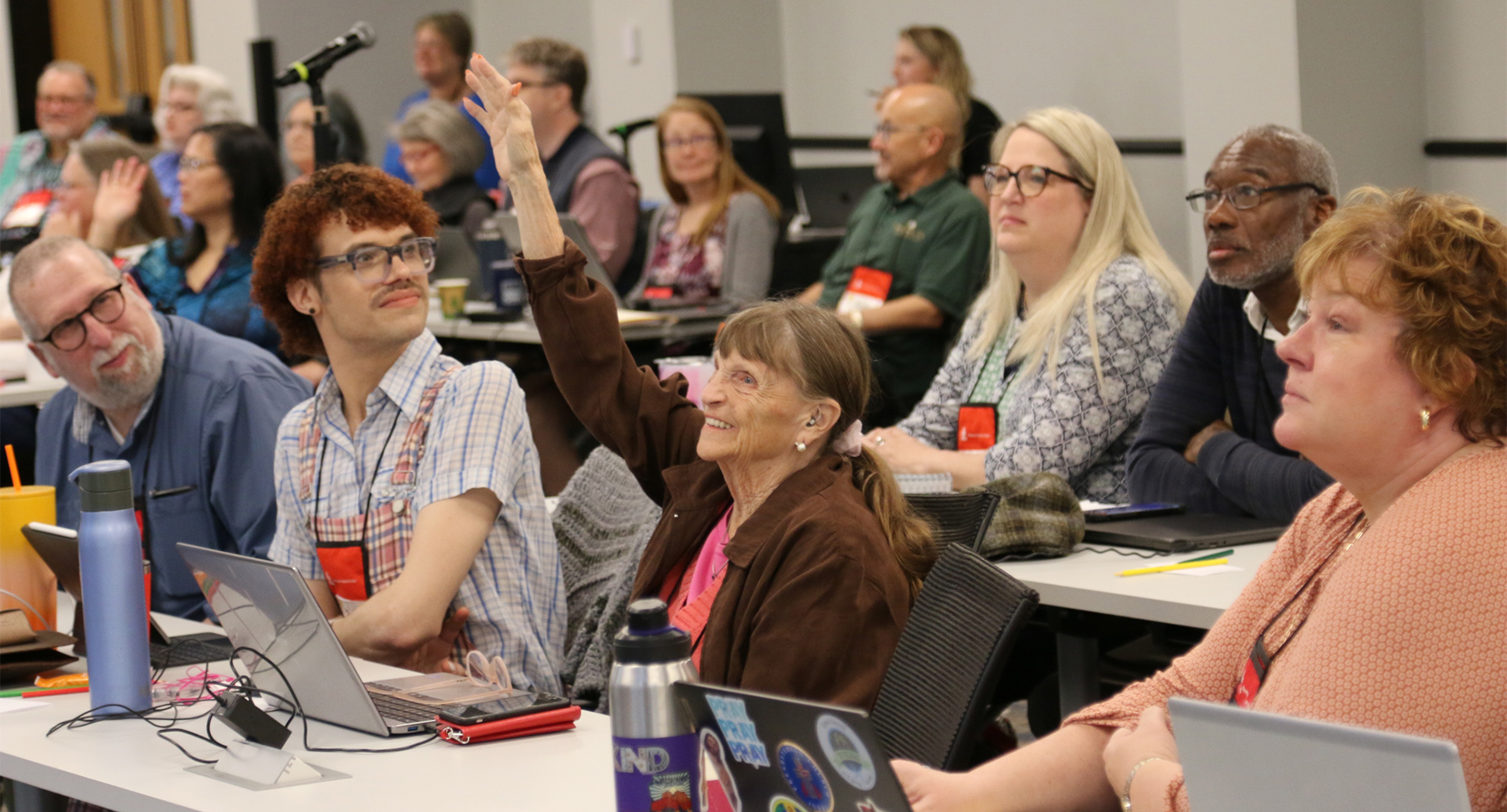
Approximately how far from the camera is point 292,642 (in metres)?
1.87

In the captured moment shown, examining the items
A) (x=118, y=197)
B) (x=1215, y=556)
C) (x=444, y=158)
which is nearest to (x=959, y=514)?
(x=1215, y=556)

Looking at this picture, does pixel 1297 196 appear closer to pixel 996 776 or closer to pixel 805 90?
pixel 996 776

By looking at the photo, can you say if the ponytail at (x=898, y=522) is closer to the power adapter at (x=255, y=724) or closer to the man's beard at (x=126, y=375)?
the power adapter at (x=255, y=724)

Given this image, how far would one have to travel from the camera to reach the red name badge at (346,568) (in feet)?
8.13

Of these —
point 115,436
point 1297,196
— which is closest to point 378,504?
point 115,436

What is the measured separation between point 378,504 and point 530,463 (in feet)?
0.83

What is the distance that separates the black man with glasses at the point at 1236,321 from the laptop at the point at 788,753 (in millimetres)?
1735

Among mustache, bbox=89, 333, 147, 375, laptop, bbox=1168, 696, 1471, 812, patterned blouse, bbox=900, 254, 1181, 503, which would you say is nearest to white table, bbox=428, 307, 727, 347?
patterned blouse, bbox=900, 254, 1181, 503

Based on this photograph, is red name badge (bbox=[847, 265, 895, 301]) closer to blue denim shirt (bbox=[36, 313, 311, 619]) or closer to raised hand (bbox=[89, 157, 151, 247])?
blue denim shirt (bbox=[36, 313, 311, 619])

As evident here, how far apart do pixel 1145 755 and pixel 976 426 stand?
1915 millimetres

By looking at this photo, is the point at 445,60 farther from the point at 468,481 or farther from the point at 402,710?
the point at 402,710

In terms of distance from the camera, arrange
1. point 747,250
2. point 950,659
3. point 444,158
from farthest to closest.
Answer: point 444,158
point 747,250
point 950,659

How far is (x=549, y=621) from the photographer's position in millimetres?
2604

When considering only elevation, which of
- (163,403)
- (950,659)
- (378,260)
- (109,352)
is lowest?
(950,659)
